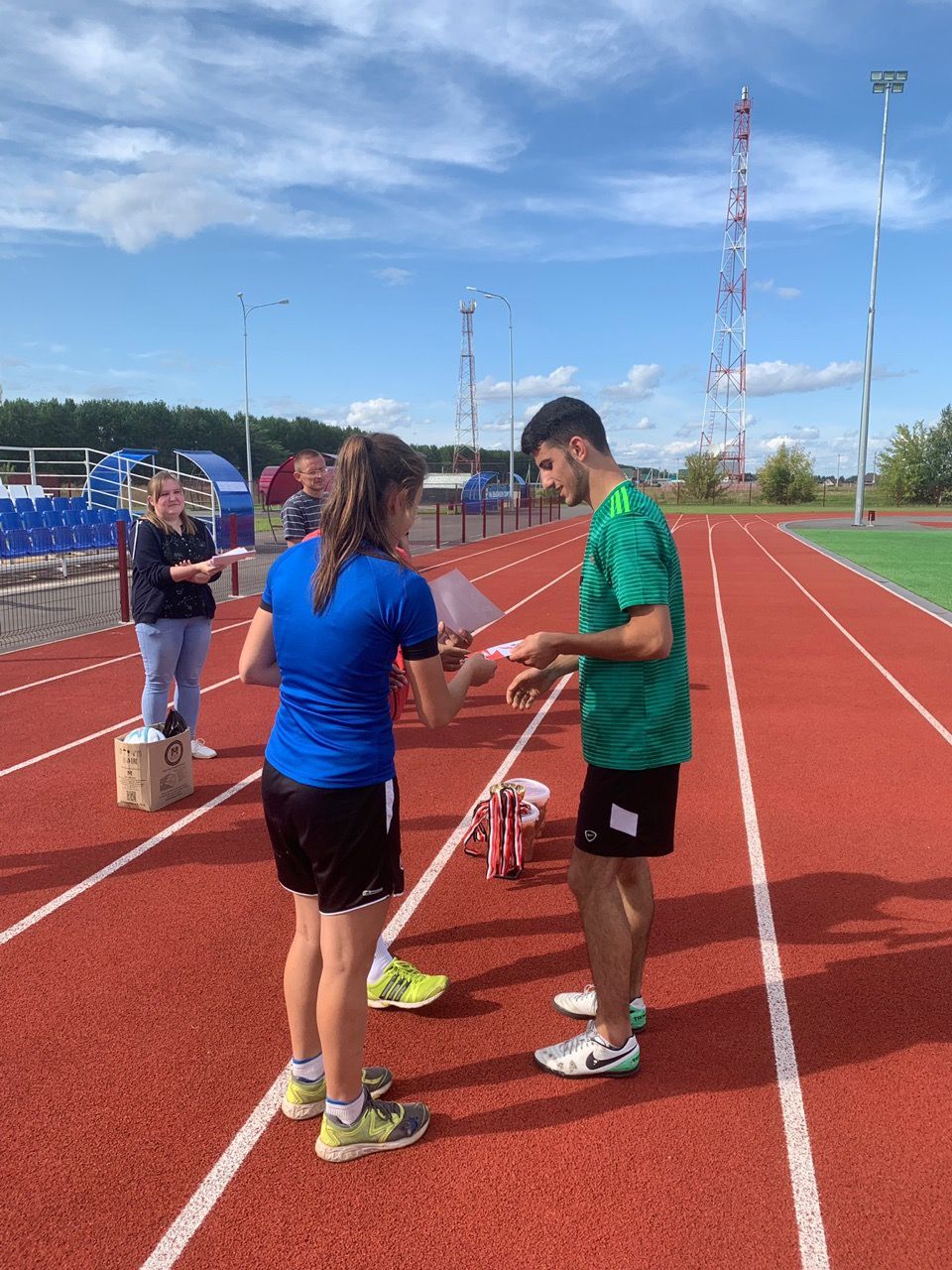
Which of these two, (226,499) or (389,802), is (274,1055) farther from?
(226,499)

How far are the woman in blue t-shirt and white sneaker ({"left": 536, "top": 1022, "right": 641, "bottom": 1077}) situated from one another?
722 millimetres

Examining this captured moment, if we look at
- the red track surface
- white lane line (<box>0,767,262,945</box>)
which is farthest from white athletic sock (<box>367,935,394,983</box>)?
white lane line (<box>0,767,262,945</box>)

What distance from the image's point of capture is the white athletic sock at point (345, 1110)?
96.0 inches

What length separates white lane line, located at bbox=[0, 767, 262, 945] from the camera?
12.6 feet

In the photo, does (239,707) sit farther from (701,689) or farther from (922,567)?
(922,567)

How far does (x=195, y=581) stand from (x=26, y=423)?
249 feet

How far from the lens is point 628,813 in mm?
2721

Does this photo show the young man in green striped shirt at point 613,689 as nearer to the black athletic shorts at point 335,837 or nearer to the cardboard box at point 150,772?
the black athletic shorts at point 335,837

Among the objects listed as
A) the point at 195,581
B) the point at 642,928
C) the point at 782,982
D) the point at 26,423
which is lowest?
the point at 782,982

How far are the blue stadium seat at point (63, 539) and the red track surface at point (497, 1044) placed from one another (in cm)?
1178

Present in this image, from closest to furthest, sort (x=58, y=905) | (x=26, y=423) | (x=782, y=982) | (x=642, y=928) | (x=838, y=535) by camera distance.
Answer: (x=642, y=928)
(x=782, y=982)
(x=58, y=905)
(x=838, y=535)
(x=26, y=423)

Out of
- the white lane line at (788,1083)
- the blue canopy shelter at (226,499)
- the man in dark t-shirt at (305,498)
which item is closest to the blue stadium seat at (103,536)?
Answer: the blue canopy shelter at (226,499)

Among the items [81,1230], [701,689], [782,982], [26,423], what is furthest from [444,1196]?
[26,423]

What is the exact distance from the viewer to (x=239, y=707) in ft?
25.3
